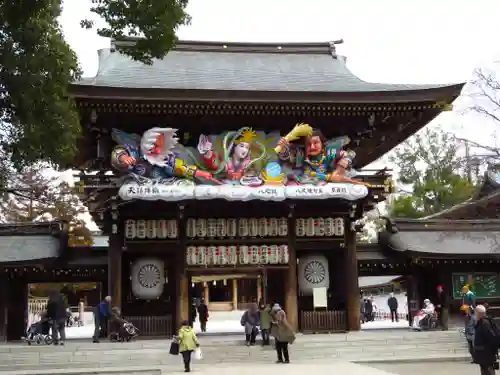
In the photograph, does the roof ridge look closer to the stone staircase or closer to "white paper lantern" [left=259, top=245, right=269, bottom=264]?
"white paper lantern" [left=259, top=245, right=269, bottom=264]

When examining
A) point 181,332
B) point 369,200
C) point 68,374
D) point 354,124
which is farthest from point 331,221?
point 68,374

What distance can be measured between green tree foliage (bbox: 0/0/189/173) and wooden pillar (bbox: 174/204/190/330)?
804 centimetres

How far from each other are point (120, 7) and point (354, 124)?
1168cm

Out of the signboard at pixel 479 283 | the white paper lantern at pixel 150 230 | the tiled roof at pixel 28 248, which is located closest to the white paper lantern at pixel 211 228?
the white paper lantern at pixel 150 230

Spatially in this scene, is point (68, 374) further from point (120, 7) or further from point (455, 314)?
point (455, 314)

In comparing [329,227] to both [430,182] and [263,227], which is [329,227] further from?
[430,182]

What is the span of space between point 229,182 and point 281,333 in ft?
17.9

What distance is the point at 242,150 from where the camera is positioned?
19672 millimetres

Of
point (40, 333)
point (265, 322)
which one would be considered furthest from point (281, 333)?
point (40, 333)

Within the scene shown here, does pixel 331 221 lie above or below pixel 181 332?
above

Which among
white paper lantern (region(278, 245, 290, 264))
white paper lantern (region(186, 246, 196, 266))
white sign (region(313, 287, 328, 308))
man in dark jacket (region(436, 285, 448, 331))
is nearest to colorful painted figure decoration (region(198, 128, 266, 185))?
white paper lantern (region(278, 245, 290, 264))

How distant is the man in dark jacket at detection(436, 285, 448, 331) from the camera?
22.0 metres

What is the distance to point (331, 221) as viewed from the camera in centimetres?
2061

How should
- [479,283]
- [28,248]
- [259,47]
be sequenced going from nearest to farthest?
[28,248]
[479,283]
[259,47]
